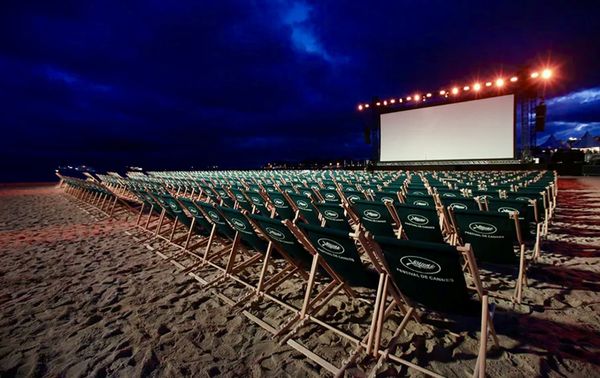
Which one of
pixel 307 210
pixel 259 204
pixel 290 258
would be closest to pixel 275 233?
pixel 290 258

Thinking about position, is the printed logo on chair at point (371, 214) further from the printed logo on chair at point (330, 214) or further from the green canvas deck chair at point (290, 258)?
the green canvas deck chair at point (290, 258)

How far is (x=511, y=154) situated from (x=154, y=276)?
1749 centimetres

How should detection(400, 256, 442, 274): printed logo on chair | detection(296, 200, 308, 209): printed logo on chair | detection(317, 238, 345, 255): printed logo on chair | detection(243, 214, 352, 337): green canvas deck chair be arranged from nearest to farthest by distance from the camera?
detection(400, 256, 442, 274): printed logo on chair → detection(317, 238, 345, 255): printed logo on chair → detection(243, 214, 352, 337): green canvas deck chair → detection(296, 200, 308, 209): printed logo on chair

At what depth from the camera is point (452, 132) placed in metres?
16.9

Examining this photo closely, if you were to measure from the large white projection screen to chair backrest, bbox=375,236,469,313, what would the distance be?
55.5ft

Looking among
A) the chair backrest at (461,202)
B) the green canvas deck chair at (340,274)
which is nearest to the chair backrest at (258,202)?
the green canvas deck chair at (340,274)

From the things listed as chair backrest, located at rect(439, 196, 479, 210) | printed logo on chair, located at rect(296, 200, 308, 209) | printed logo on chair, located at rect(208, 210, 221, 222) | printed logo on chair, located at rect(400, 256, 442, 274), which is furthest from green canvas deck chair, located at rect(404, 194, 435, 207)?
printed logo on chair, located at rect(208, 210, 221, 222)

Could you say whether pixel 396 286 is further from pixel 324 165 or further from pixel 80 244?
pixel 324 165

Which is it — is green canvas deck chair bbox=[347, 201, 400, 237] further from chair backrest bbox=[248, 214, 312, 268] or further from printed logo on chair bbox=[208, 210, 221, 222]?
printed logo on chair bbox=[208, 210, 221, 222]

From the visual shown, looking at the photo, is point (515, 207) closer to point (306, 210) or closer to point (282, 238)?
point (306, 210)

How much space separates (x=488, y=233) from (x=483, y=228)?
0.19 feet

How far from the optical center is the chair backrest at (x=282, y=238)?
2.39 metres

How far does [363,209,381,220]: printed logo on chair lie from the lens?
10.5 ft

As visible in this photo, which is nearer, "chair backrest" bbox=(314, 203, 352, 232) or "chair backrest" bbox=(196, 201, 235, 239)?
"chair backrest" bbox=(314, 203, 352, 232)
